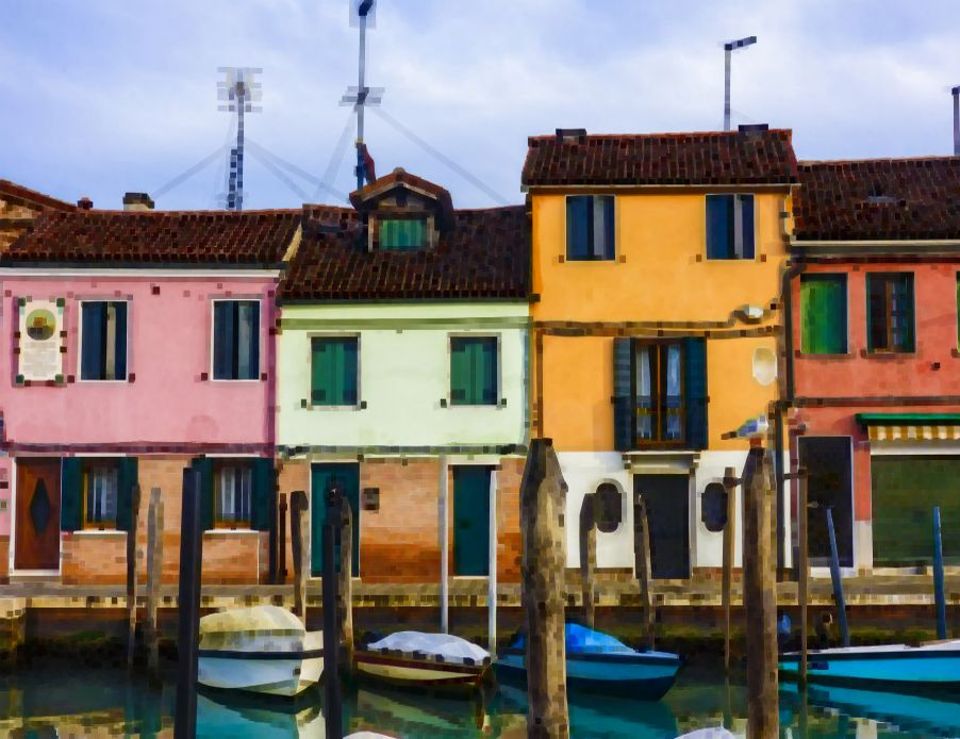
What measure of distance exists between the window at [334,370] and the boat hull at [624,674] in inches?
316

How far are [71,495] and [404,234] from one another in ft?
25.0

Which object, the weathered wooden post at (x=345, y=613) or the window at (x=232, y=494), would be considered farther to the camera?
the window at (x=232, y=494)

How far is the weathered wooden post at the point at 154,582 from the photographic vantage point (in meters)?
20.3

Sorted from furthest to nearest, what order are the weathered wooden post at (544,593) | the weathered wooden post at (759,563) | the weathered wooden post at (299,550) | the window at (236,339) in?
the window at (236,339) < the weathered wooden post at (299,550) < the weathered wooden post at (759,563) < the weathered wooden post at (544,593)

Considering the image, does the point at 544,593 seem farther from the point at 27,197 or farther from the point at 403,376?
the point at 27,197

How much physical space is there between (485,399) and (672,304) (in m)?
3.70

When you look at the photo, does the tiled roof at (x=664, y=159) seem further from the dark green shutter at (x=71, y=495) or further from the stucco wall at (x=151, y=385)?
the dark green shutter at (x=71, y=495)

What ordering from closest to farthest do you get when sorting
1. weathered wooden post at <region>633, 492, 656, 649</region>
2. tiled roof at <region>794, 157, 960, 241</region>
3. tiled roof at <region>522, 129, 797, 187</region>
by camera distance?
weathered wooden post at <region>633, 492, 656, 649</region>, tiled roof at <region>794, 157, 960, 241</region>, tiled roof at <region>522, 129, 797, 187</region>

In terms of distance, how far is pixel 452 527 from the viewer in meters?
25.2

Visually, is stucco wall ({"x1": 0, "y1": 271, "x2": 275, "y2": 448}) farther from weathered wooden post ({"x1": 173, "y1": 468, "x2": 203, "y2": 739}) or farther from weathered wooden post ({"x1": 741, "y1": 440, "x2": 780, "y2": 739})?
weathered wooden post ({"x1": 173, "y1": 468, "x2": 203, "y2": 739})

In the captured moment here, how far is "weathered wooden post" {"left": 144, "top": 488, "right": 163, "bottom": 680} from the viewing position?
2033 centimetres

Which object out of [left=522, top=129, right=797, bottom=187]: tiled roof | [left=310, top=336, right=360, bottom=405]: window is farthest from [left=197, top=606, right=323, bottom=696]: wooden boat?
[left=522, top=129, right=797, bottom=187]: tiled roof

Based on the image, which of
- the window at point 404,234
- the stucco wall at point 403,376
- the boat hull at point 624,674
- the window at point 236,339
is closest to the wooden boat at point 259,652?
the boat hull at point 624,674

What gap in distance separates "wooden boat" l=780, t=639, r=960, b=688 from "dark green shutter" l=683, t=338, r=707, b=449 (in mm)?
6059
